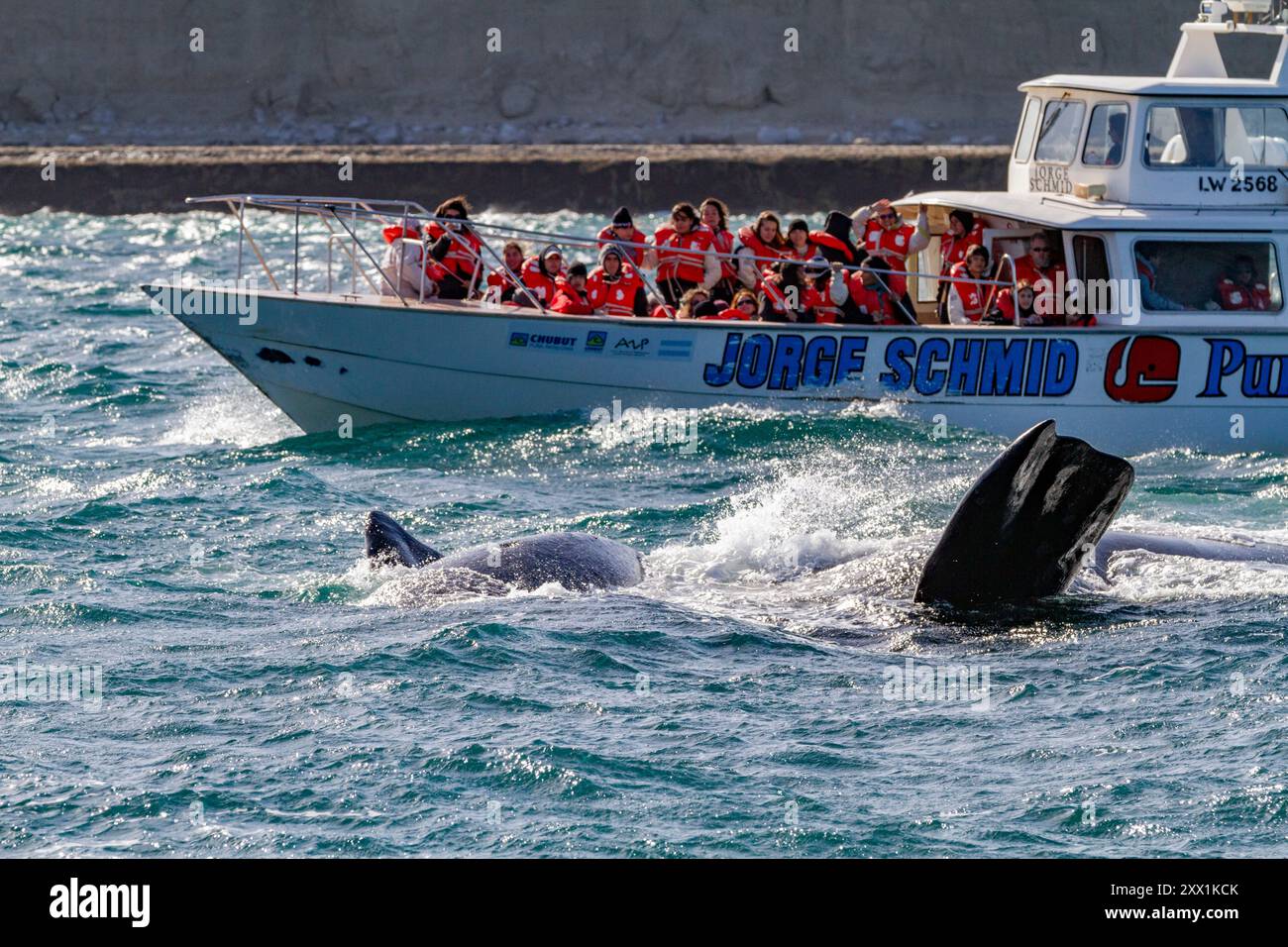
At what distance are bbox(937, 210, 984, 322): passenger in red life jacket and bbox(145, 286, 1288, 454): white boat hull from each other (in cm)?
115

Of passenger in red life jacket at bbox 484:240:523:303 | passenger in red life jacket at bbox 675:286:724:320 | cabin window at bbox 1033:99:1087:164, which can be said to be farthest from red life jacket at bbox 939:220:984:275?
passenger in red life jacket at bbox 484:240:523:303

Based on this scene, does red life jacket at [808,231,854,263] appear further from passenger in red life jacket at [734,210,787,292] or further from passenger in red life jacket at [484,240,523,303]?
passenger in red life jacket at [484,240,523,303]

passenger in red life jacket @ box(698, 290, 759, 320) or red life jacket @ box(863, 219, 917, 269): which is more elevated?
red life jacket @ box(863, 219, 917, 269)

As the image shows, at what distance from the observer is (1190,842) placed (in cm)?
737

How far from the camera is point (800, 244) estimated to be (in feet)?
57.4

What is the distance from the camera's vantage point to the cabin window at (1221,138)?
17.3 meters

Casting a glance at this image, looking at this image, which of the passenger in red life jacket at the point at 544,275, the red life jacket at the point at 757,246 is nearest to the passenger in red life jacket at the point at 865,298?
the red life jacket at the point at 757,246

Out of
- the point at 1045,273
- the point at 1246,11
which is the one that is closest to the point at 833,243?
the point at 1045,273

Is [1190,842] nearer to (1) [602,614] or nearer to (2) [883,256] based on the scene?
(1) [602,614]

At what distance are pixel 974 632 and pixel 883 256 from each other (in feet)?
28.8

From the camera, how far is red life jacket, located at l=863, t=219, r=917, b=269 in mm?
17859

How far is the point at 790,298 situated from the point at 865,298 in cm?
73

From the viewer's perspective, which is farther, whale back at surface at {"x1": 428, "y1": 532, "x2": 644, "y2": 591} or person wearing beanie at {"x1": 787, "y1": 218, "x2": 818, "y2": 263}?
person wearing beanie at {"x1": 787, "y1": 218, "x2": 818, "y2": 263}

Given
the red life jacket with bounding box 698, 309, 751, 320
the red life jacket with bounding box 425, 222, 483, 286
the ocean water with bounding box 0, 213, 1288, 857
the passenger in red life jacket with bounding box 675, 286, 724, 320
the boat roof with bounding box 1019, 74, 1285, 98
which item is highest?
the boat roof with bounding box 1019, 74, 1285, 98
